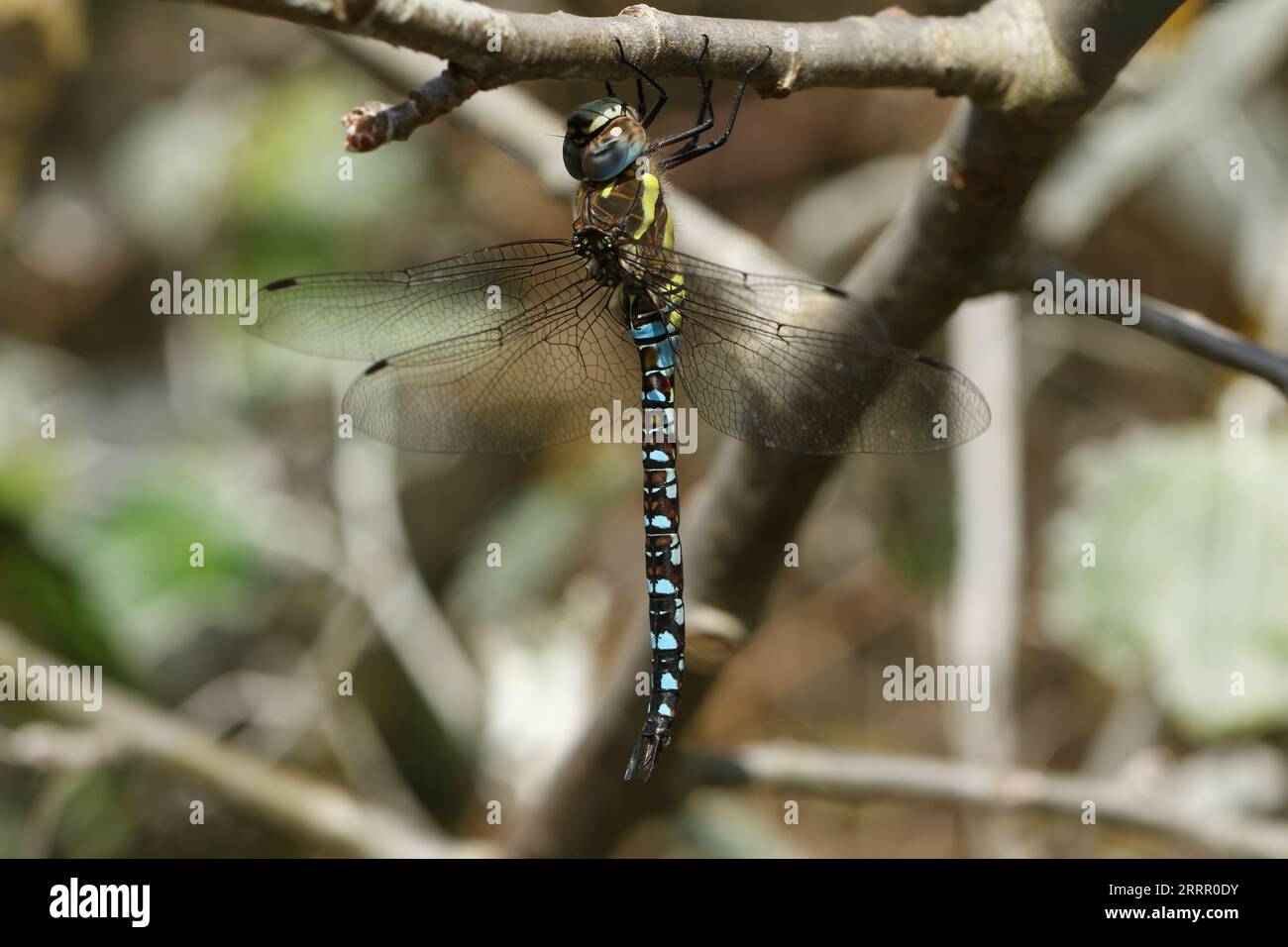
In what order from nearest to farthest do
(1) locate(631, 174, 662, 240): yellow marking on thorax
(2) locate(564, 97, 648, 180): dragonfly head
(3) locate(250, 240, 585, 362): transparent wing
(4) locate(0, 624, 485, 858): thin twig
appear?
(2) locate(564, 97, 648, 180): dragonfly head
(1) locate(631, 174, 662, 240): yellow marking on thorax
(3) locate(250, 240, 585, 362): transparent wing
(4) locate(0, 624, 485, 858): thin twig

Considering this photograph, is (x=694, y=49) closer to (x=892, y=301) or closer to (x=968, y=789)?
(x=892, y=301)

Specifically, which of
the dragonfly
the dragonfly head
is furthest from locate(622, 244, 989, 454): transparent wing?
the dragonfly head

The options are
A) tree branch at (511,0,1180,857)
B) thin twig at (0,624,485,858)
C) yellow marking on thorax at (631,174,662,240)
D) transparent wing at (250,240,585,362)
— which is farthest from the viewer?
thin twig at (0,624,485,858)

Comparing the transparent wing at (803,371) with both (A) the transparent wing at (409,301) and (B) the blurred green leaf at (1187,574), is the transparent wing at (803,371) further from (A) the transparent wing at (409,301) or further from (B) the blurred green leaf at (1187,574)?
(B) the blurred green leaf at (1187,574)

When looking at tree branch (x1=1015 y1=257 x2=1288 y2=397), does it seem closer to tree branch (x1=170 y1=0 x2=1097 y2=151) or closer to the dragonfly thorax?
tree branch (x1=170 y1=0 x2=1097 y2=151)

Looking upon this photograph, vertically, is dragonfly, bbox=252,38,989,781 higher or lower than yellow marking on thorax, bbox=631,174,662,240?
lower
